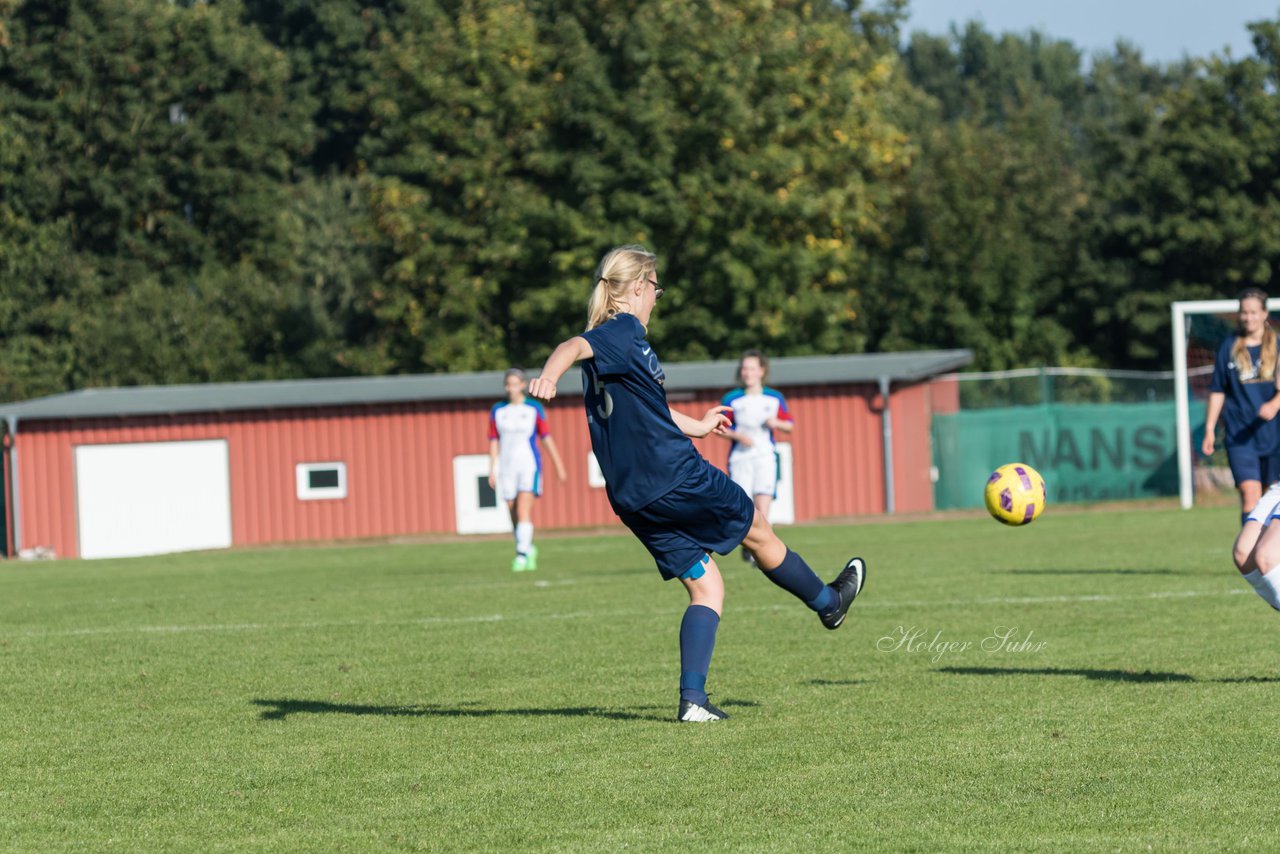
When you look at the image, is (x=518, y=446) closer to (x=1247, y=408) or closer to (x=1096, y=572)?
(x=1096, y=572)

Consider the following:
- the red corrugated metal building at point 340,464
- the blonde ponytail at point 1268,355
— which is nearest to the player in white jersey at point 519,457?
the blonde ponytail at point 1268,355

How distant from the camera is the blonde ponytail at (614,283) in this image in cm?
738

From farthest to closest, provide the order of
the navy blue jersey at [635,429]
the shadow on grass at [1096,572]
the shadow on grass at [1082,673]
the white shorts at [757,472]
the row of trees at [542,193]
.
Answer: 1. the row of trees at [542,193]
2. the white shorts at [757,472]
3. the shadow on grass at [1096,572]
4. the shadow on grass at [1082,673]
5. the navy blue jersey at [635,429]

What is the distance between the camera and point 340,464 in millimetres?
36344

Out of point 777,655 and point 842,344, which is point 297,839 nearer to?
point 777,655

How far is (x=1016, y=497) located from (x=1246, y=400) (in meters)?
4.88

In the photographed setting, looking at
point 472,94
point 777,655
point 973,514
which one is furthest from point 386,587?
point 472,94

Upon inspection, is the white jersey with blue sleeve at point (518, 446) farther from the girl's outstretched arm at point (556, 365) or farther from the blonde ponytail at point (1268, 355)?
the girl's outstretched arm at point (556, 365)

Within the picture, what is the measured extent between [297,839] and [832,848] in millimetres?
1617

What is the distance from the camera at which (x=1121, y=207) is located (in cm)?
6569

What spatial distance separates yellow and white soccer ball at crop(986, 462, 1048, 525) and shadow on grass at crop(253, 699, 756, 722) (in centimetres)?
227

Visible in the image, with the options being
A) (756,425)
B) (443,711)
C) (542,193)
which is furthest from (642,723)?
(542,193)

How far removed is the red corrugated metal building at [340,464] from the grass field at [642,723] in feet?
69.0

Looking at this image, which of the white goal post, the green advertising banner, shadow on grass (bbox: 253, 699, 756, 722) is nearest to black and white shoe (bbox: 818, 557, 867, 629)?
shadow on grass (bbox: 253, 699, 756, 722)
